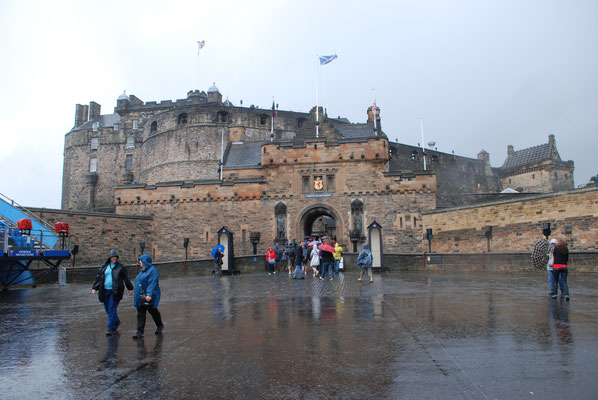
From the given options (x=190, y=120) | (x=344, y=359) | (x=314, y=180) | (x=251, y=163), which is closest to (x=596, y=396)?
(x=344, y=359)

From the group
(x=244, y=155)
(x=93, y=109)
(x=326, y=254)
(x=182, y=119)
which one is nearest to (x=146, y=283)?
(x=326, y=254)

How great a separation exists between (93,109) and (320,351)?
6139 centimetres

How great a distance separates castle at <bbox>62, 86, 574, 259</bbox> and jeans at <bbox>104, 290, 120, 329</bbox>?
18955 mm

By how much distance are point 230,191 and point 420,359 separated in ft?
74.1

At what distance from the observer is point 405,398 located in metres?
3.46

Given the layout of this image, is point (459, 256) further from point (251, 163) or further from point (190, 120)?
point (190, 120)

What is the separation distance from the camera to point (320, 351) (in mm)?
4887

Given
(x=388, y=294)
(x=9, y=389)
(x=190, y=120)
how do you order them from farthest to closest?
(x=190, y=120) < (x=388, y=294) < (x=9, y=389)

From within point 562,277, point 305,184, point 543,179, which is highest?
point 543,179

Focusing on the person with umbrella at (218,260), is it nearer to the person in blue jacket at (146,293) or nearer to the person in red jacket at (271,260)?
the person in red jacket at (271,260)

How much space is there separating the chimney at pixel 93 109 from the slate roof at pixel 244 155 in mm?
31302

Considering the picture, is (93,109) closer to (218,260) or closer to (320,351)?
(218,260)

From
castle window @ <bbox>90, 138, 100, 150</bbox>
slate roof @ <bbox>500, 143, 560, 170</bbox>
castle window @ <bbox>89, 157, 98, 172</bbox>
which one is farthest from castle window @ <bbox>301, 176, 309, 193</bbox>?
slate roof @ <bbox>500, 143, 560, 170</bbox>

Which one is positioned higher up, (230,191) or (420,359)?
(230,191)
